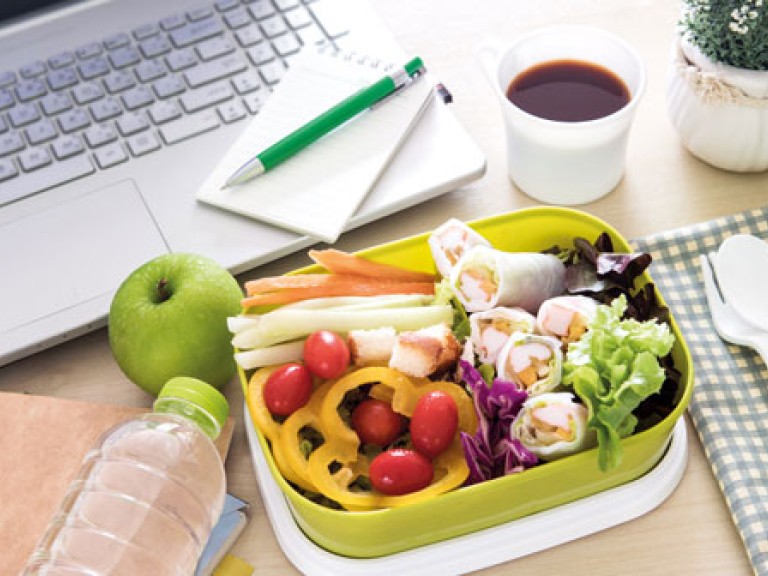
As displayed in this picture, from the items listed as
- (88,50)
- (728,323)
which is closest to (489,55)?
(728,323)

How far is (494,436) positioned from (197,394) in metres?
0.20

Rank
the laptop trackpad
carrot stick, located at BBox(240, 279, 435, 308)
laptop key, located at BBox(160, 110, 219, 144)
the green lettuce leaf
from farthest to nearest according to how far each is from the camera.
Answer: laptop key, located at BBox(160, 110, 219, 144) → the laptop trackpad → carrot stick, located at BBox(240, 279, 435, 308) → the green lettuce leaf

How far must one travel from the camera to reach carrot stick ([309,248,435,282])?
801 mm

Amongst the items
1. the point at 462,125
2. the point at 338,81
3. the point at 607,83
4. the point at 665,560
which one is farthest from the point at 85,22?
the point at 665,560

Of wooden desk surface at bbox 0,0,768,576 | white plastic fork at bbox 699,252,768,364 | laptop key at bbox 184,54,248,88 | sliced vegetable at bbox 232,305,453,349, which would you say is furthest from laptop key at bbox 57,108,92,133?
white plastic fork at bbox 699,252,768,364

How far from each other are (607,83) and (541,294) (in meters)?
0.24

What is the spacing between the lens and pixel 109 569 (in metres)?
0.72

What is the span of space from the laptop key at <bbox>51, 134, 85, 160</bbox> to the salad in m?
0.29

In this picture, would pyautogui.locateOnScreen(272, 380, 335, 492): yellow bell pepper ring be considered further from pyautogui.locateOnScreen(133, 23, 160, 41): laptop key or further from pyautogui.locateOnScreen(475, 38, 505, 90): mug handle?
pyautogui.locateOnScreen(133, 23, 160, 41): laptop key

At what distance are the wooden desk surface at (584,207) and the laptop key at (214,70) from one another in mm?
182

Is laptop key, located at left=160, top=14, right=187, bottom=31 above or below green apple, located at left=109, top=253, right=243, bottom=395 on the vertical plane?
above

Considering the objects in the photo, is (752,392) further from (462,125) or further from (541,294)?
(462,125)

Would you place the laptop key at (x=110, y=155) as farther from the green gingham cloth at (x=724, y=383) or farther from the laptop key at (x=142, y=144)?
the green gingham cloth at (x=724, y=383)

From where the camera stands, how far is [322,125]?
947 millimetres
